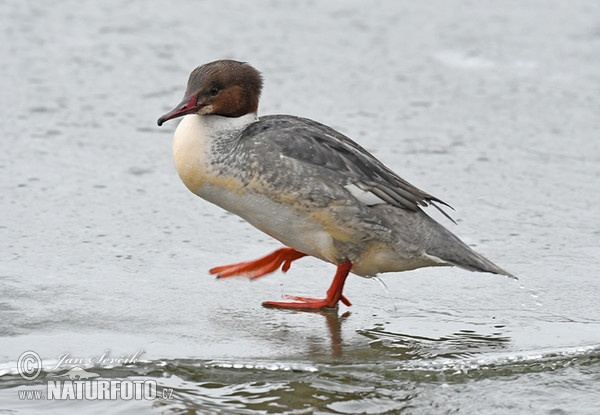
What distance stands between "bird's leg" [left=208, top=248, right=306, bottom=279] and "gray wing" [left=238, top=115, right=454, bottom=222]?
58 cm

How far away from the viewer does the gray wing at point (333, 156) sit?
518 centimetres

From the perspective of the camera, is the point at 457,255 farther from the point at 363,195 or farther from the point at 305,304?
the point at 305,304

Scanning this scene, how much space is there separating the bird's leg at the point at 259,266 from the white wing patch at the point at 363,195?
0.55 metres

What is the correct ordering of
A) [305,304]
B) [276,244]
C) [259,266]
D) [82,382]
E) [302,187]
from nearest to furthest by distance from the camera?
[82,382], [302,187], [305,304], [259,266], [276,244]

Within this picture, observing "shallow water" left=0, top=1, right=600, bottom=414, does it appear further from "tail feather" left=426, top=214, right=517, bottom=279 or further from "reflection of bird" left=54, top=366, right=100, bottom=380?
"tail feather" left=426, top=214, right=517, bottom=279

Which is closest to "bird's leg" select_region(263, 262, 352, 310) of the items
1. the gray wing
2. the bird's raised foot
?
the bird's raised foot

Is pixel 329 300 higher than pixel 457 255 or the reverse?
the reverse

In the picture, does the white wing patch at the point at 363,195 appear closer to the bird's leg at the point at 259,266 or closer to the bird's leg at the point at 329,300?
the bird's leg at the point at 329,300

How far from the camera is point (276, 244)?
6121 mm

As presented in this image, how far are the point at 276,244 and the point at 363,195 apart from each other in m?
1.05

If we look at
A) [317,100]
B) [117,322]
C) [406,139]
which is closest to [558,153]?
[406,139]

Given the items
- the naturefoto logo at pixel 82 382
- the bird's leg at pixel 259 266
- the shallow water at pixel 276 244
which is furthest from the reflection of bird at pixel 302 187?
the naturefoto logo at pixel 82 382

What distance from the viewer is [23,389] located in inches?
165

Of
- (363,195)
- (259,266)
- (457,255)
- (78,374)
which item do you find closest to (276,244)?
(259,266)
